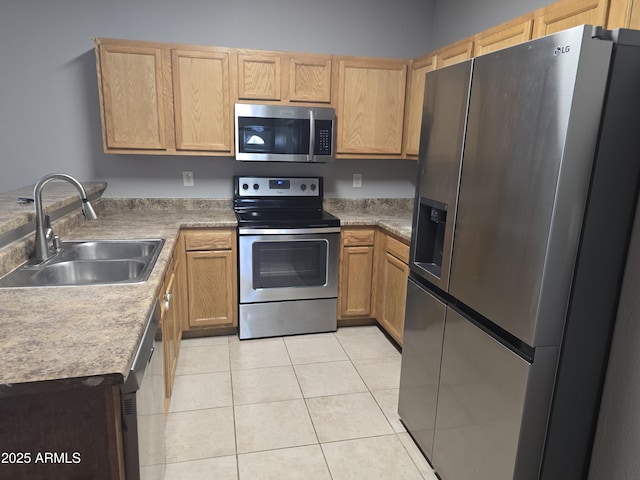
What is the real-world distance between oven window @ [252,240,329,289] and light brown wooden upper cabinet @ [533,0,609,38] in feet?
6.02

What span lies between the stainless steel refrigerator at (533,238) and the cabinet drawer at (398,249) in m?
1.05

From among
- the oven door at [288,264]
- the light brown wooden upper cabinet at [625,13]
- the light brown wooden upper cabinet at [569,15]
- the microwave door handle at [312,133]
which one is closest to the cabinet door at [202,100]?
the microwave door handle at [312,133]

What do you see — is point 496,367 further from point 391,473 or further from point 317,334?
point 317,334

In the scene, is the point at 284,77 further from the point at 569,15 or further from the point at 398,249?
the point at 569,15

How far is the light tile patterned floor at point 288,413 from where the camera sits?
6.28ft

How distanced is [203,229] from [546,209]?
7.40 ft

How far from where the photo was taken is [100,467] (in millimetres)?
1040

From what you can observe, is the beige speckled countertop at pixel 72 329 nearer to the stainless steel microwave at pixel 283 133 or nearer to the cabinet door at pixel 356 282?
the stainless steel microwave at pixel 283 133

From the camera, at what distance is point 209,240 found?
9.72ft

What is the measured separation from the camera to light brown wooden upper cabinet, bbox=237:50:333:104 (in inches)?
118

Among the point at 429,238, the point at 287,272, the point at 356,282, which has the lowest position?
the point at 356,282

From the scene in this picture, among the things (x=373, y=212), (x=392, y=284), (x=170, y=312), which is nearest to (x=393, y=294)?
(x=392, y=284)

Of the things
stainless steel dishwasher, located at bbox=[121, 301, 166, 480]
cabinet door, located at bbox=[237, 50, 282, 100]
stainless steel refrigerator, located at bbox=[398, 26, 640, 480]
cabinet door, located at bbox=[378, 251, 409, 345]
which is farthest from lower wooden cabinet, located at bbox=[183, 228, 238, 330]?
stainless steel refrigerator, located at bbox=[398, 26, 640, 480]

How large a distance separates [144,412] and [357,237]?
7.21ft
